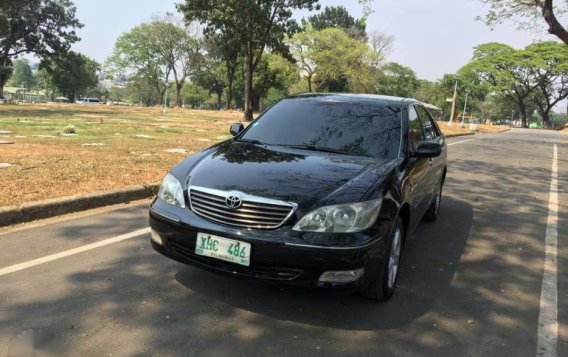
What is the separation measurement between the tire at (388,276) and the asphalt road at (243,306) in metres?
0.09

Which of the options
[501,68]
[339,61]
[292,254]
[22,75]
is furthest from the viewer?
[22,75]

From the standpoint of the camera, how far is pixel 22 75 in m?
125

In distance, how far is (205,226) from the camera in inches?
127

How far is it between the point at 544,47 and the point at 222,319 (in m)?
74.0

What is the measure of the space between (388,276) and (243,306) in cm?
108

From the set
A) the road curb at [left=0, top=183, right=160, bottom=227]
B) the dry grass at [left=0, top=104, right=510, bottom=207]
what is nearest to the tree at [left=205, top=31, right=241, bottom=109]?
the dry grass at [left=0, top=104, right=510, bottom=207]

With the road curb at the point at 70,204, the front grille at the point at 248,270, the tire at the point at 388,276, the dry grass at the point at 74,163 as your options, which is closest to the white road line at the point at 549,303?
the tire at the point at 388,276

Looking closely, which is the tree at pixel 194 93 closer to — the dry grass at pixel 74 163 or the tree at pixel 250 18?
the tree at pixel 250 18

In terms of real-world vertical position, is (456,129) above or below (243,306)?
above

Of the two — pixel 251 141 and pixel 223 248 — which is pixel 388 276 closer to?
pixel 223 248

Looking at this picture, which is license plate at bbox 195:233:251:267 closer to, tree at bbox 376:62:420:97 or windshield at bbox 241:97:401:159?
windshield at bbox 241:97:401:159

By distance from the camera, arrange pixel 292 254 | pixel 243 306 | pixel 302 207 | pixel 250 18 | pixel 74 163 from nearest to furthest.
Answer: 1. pixel 292 254
2. pixel 302 207
3. pixel 243 306
4. pixel 74 163
5. pixel 250 18

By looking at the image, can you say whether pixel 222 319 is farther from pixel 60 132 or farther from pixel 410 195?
pixel 60 132

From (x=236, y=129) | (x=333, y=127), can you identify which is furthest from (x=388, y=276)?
(x=236, y=129)
